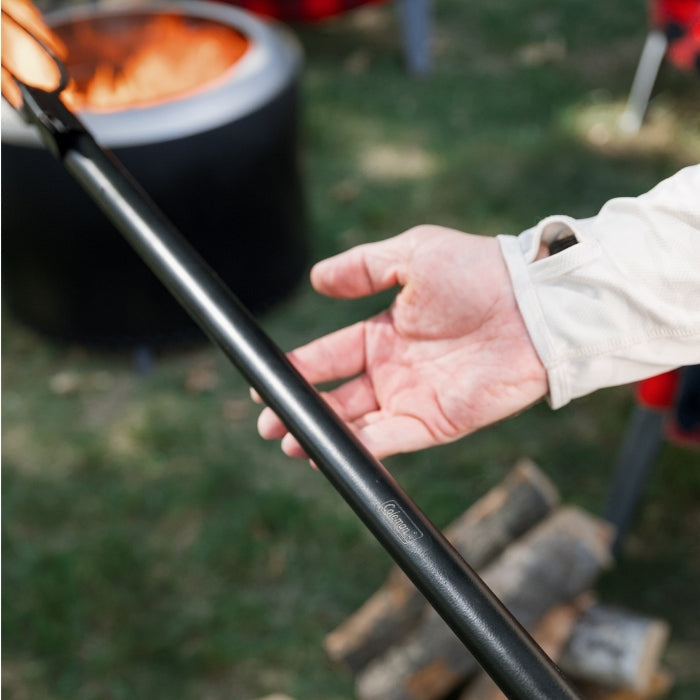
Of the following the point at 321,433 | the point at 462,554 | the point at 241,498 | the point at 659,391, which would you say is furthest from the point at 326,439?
the point at 241,498

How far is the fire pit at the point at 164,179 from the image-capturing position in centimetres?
268

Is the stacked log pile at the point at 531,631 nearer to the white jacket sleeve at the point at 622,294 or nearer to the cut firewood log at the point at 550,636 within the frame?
the cut firewood log at the point at 550,636

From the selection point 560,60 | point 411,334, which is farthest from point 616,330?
point 560,60

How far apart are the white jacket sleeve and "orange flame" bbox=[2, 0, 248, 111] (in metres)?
1.99

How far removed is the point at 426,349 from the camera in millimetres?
1605

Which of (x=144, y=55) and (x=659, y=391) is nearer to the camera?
(x=659, y=391)

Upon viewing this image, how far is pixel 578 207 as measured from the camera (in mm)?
3705

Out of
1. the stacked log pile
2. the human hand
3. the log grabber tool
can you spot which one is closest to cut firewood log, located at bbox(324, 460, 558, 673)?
the stacked log pile

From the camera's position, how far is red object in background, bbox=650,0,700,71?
3.46 metres

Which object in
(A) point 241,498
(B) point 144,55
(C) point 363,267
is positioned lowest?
(A) point 241,498

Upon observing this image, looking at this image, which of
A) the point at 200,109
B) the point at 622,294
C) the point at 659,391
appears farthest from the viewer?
the point at 200,109

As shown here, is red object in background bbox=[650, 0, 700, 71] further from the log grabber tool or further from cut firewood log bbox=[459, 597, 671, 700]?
the log grabber tool

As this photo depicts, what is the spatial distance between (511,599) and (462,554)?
0.14m

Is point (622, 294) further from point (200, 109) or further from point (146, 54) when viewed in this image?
point (146, 54)
